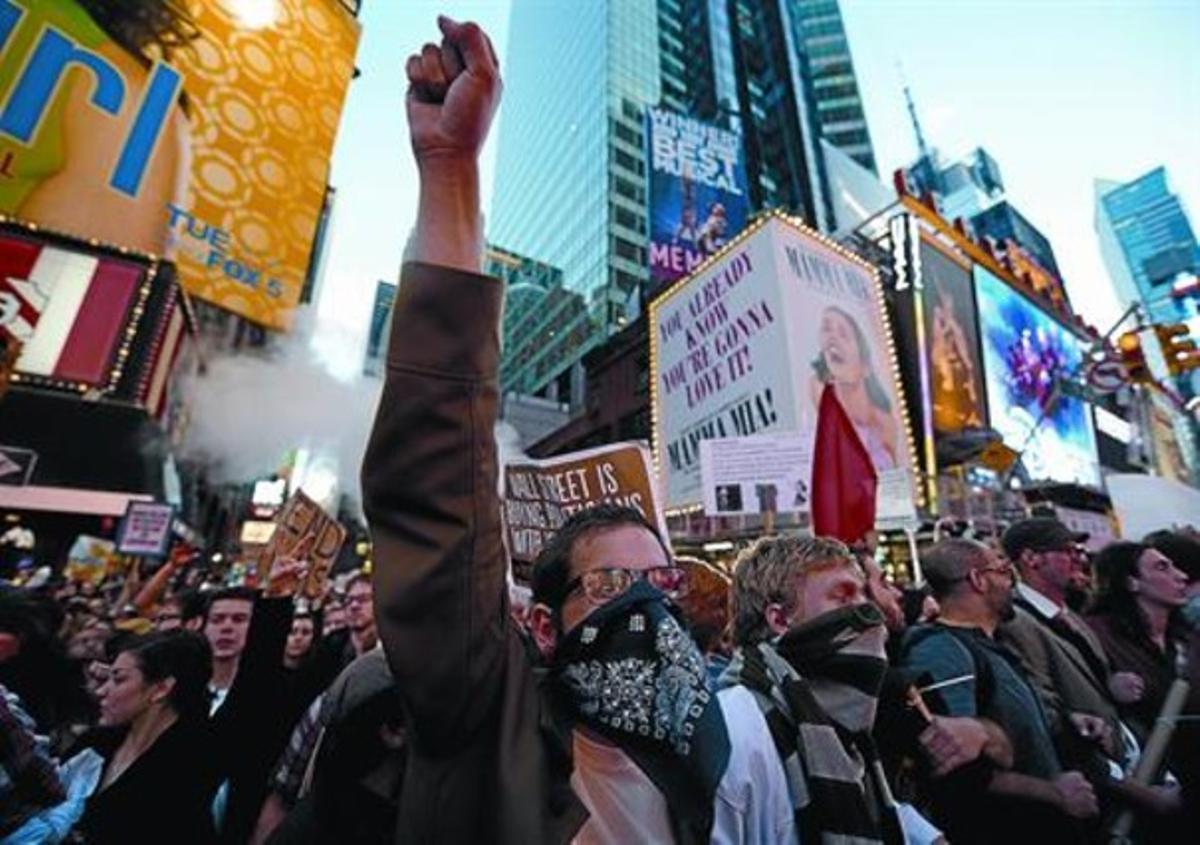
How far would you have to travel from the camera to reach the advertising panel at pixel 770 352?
1374 centimetres

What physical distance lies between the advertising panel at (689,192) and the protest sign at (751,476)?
14765 mm

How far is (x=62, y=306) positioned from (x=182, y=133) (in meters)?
6.07

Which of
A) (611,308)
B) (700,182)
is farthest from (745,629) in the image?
(611,308)

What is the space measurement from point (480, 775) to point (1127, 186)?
194823 millimetres

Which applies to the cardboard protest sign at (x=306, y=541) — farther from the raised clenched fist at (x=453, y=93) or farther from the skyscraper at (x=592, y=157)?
the skyscraper at (x=592, y=157)

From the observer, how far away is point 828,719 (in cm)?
183

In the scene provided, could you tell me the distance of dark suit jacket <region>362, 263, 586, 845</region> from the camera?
0.82m

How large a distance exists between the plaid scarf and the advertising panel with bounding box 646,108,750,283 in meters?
20.3

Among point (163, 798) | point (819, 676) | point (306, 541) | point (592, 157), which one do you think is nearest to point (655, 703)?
point (819, 676)

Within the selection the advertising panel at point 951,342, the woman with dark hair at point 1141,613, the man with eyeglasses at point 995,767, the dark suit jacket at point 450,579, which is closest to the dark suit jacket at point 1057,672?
the man with eyeglasses at point 995,767

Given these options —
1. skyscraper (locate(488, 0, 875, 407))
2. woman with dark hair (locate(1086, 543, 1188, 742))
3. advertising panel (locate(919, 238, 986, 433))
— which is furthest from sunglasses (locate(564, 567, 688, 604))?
skyscraper (locate(488, 0, 875, 407))

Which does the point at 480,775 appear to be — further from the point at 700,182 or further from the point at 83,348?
the point at 700,182

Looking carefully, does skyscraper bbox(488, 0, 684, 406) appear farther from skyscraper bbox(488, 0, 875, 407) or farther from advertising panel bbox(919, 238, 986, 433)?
advertising panel bbox(919, 238, 986, 433)

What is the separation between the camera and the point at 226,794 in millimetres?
2871
